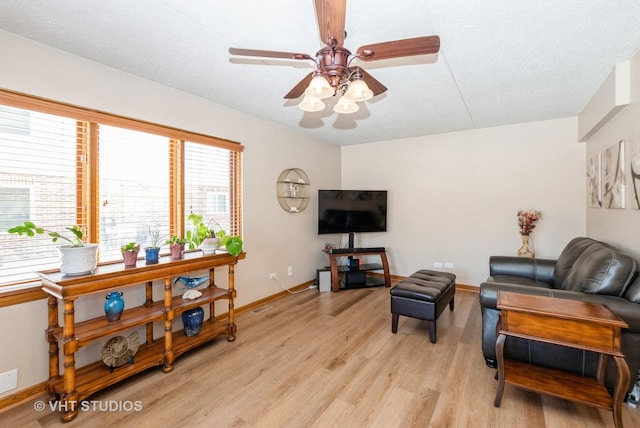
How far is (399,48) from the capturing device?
1489mm

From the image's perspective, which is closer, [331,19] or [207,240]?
[331,19]

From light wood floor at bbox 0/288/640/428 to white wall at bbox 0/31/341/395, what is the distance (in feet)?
1.68

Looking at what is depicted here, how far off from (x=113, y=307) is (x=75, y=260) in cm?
45

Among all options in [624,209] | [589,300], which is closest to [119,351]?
[589,300]

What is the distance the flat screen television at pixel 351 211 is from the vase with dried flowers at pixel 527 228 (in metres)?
1.92

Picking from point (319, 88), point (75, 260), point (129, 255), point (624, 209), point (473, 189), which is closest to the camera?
point (319, 88)

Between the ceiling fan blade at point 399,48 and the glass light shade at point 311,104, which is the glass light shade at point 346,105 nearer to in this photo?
the glass light shade at point 311,104

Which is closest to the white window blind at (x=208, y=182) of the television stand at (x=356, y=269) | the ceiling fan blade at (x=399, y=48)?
the television stand at (x=356, y=269)

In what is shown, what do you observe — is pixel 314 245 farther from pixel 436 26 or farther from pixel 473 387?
pixel 436 26

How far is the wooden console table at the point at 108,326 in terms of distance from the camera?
1831mm

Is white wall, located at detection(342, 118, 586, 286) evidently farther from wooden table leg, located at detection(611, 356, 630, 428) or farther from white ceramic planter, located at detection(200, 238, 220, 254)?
white ceramic planter, located at detection(200, 238, 220, 254)

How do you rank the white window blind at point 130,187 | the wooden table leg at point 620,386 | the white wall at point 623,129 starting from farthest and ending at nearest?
the white window blind at point 130,187, the white wall at point 623,129, the wooden table leg at point 620,386

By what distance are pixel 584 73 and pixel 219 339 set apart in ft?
13.6

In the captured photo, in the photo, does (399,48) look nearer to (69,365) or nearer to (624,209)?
(624,209)
